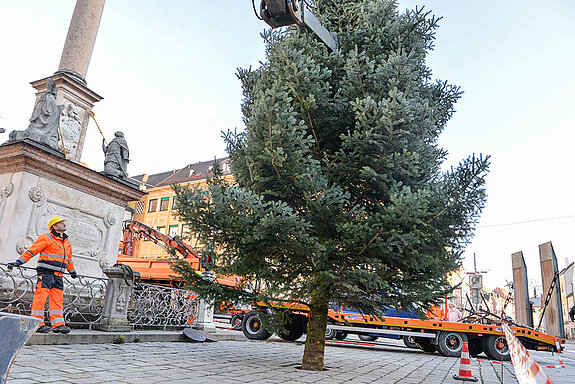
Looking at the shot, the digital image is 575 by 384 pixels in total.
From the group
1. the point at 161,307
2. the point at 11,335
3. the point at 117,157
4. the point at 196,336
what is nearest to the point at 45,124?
the point at 117,157

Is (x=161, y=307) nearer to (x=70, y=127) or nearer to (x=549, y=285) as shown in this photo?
(x=70, y=127)

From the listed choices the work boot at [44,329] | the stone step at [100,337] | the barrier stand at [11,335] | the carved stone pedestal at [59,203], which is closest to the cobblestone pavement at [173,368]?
the stone step at [100,337]

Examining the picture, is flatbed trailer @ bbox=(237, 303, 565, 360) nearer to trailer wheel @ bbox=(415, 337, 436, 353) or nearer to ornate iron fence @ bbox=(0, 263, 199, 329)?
trailer wheel @ bbox=(415, 337, 436, 353)

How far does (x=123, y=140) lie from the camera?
10086mm

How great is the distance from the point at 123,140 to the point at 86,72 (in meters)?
1.86

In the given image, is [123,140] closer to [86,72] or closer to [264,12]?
[86,72]

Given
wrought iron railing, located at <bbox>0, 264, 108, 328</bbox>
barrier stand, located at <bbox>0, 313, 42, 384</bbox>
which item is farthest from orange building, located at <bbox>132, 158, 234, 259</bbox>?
barrier stand, located at <bbox>0, 313, 42, 384</bbox>

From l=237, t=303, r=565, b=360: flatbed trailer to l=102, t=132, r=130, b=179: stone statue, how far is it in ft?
17.6

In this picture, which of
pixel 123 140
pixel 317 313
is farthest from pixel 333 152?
pixel 123 140

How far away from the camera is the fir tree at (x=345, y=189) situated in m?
5.84

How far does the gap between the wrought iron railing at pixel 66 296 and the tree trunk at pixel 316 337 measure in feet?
12.6

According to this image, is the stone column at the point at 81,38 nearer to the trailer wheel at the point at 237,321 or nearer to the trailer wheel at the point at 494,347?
the trailer wheel at the point at 237,321

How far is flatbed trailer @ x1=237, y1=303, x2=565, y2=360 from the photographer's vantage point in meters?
12.3

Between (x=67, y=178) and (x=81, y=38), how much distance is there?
381 cm
